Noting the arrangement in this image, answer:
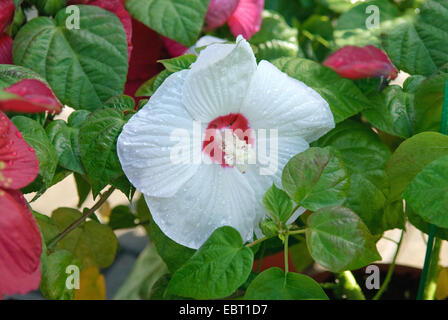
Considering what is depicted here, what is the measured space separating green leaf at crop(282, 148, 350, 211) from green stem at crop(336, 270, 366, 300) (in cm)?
26

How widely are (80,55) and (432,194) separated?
0.38 meters

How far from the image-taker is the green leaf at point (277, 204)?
473 millimetres

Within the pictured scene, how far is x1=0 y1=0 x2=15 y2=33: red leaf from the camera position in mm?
562

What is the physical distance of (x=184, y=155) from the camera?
1.60 feet

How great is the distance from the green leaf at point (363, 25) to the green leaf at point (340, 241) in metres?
0.25

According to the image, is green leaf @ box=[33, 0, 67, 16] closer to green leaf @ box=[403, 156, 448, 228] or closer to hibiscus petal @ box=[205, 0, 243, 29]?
hibiscus petal @ box=[205, 0, 243, 29]

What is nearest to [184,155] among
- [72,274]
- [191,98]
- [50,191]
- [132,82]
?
[191,98]

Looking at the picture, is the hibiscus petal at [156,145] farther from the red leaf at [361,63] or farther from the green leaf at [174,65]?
the red leaf at [361,63]

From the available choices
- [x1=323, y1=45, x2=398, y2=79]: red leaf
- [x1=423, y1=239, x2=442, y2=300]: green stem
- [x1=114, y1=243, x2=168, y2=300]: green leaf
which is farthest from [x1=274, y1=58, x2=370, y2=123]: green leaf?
[x1=114, y1=243, x2=168, y2=300]: green leaf

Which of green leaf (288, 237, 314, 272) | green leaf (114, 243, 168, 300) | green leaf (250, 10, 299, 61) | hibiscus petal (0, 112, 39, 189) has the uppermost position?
hibiscus petal (0, 112, 39, 189)

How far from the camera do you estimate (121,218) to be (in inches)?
31.0

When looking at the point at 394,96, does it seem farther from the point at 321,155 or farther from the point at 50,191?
the point at 50,191

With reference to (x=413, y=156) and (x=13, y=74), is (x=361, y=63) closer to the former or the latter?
(x=413, y=156)

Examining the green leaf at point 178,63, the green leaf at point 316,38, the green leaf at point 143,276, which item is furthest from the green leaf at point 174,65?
the green leaf at point 143,276
